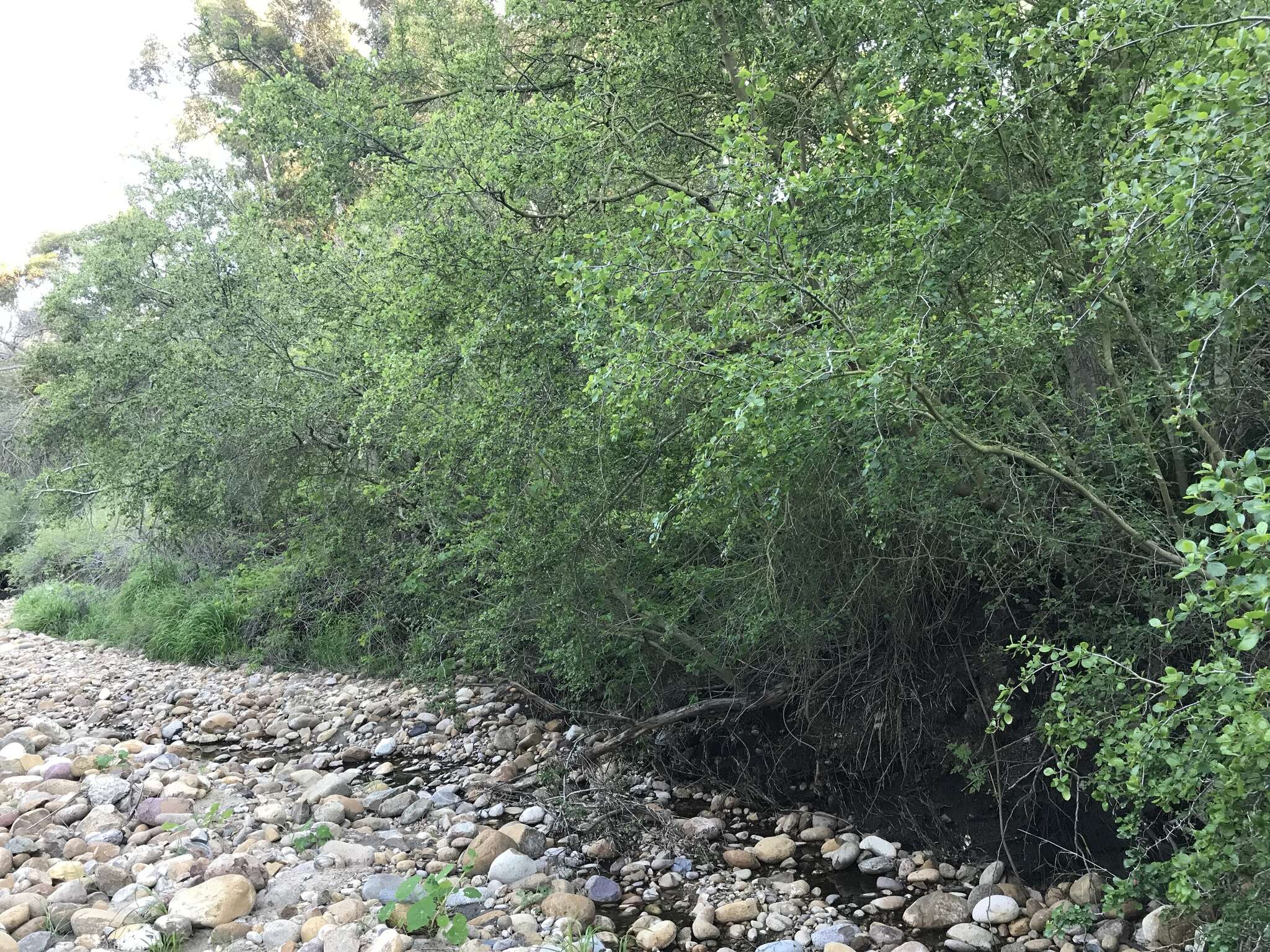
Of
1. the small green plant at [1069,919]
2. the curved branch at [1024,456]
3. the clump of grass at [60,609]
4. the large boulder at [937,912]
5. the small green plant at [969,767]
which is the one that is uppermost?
the curved branch at [1024,456]

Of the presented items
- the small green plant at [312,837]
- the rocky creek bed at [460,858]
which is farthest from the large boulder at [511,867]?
the small green plant at [312,837]

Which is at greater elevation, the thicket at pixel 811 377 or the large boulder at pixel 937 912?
the thicket at pixel 811 377

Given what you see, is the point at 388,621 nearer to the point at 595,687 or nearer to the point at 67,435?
the point at 595,687

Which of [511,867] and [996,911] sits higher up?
[996,911]

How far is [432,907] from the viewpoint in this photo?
408 cm

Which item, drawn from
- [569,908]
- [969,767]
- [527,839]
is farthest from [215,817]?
[969,767]

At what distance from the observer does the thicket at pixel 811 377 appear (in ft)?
8.63

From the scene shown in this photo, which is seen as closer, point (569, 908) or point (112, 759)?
point (569, 908)

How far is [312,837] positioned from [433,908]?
1599mm

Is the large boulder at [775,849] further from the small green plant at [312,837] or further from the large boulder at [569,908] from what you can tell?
the small green plant at [312,837]

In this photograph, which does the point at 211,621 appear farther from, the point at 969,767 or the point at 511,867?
the point at 969,767

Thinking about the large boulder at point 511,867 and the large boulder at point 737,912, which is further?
the large boulder at point 511,867

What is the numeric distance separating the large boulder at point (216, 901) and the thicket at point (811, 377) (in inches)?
84.9

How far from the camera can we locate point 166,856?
16.0ft
